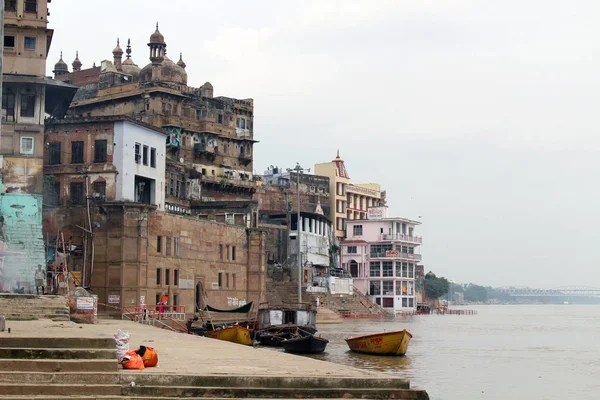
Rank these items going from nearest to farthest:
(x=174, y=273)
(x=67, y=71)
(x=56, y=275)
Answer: (x=56, y=275)
(x=174, y=273)
(x=67, y=71)

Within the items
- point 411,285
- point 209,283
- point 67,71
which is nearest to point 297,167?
point 209,283

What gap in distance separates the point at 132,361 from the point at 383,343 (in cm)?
2764

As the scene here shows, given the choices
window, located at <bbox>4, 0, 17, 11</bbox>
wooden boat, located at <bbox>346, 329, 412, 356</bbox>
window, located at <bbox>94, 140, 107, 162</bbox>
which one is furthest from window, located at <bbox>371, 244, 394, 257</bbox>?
window, located at <bbox>4, 0, 17, 11</bbox>

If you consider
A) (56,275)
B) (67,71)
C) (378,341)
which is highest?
(67,71)

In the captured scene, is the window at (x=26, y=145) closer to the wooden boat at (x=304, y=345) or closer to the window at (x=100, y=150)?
the window at (x=100, y=150)

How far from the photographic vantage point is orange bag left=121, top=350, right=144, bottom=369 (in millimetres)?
18594

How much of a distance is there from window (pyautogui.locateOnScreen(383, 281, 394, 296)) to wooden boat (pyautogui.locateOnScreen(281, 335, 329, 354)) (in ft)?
238

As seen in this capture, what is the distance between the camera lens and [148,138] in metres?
57.0

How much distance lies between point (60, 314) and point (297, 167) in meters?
30.4

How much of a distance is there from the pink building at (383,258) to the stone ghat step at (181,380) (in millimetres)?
97260

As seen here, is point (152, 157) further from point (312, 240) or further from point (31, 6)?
point (312, 240)

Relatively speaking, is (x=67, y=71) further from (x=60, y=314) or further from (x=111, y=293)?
(x=60, y=314)

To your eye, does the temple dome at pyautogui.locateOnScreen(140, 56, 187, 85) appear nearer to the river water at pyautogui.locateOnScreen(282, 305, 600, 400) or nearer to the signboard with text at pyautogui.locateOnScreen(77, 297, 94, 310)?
the river water at pyautogui.locateOnScreen(282, 305, 600, 400)

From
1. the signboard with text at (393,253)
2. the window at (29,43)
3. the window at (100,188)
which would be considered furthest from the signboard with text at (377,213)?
the window at (29,43)
